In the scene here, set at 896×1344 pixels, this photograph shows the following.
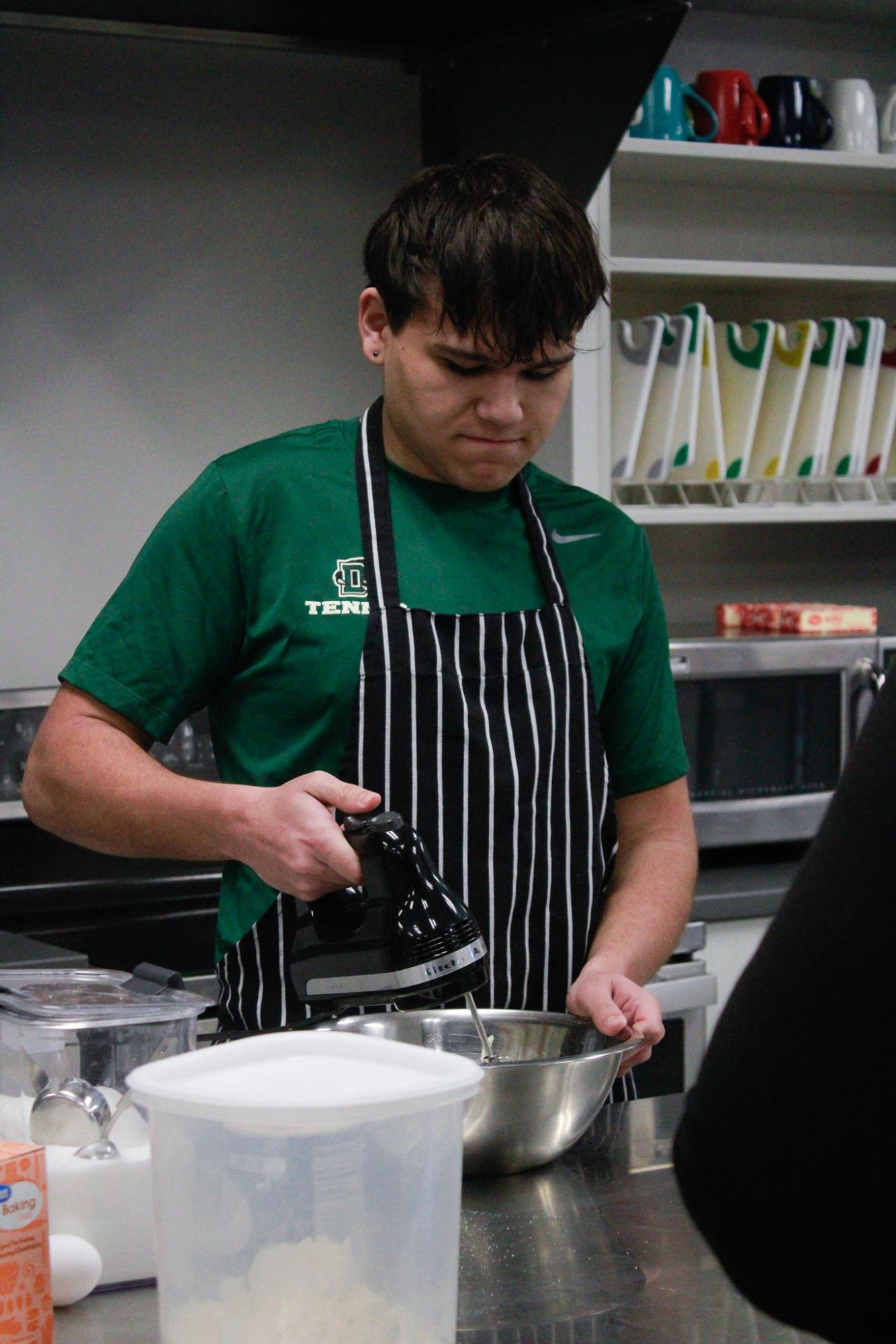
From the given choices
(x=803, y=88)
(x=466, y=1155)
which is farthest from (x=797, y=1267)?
(x=803, y=88)

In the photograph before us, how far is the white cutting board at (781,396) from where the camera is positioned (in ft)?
8.28

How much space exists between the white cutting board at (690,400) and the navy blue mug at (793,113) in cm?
35

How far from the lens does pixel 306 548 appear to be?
1.29 metres

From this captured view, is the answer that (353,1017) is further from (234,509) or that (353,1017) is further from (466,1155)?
(234,509)

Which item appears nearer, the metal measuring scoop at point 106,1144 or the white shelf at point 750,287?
the metal measuring scoop at point 106,1144

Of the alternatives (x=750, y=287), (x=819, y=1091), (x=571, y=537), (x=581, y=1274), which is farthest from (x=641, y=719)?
(x=750, y=287)

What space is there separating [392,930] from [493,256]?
54 cm

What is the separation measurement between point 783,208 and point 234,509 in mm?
1894

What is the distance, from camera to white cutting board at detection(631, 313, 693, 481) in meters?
2.42

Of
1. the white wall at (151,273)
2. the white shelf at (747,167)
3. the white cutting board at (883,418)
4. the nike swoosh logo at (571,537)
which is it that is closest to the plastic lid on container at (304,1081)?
the nike swoosh logo at (571,537)

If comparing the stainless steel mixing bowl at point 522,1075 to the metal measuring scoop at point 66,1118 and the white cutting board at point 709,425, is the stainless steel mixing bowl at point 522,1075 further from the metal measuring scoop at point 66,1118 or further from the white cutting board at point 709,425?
the white cutting board at point 709,425

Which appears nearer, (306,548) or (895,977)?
(895,977)

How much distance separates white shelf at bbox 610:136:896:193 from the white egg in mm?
1913

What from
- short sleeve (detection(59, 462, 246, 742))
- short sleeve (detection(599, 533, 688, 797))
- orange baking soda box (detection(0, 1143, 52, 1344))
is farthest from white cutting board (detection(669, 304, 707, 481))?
orange baking soda box (detection(0, 1143, 52, 1344))
